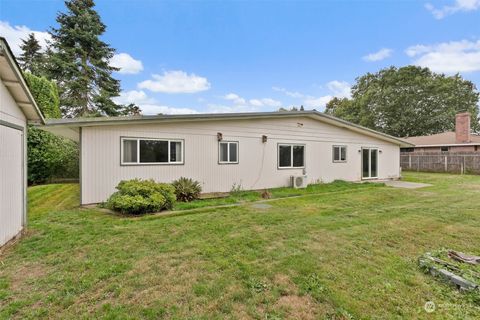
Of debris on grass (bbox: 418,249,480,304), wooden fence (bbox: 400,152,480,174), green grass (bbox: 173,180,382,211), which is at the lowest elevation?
debris on grass (bbox: 418,249,480,304)

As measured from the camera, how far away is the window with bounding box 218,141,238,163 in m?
9.45

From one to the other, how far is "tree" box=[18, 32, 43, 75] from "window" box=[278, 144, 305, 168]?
26262mm

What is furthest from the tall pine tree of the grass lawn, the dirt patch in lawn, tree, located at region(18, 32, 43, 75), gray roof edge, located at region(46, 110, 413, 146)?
the dirt patch in lawn

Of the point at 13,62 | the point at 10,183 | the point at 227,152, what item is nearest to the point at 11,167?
the point at 10,183

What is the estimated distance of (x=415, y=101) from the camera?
31.2 meters

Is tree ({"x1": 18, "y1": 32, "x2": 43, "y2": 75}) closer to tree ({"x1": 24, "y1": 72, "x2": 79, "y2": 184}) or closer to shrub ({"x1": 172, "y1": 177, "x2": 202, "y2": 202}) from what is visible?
tree ({"x1": 24, "y1": 72, "x2": 79, "y2": 184})

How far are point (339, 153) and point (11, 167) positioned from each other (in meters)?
12.4

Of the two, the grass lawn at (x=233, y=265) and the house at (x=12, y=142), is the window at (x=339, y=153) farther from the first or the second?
the house at (x=12, y=142)

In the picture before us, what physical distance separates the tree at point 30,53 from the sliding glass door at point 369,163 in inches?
1160

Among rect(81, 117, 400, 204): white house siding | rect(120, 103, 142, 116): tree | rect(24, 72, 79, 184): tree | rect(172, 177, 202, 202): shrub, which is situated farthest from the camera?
rect(120, 103, 142, 116): tree

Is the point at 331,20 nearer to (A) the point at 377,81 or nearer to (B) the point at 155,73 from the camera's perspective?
(B) the point at 155,73

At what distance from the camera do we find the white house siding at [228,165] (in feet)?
23.9

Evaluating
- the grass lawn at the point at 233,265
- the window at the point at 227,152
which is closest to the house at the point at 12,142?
the grass lawn at the point at 233,265

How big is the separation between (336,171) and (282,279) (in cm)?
1045
